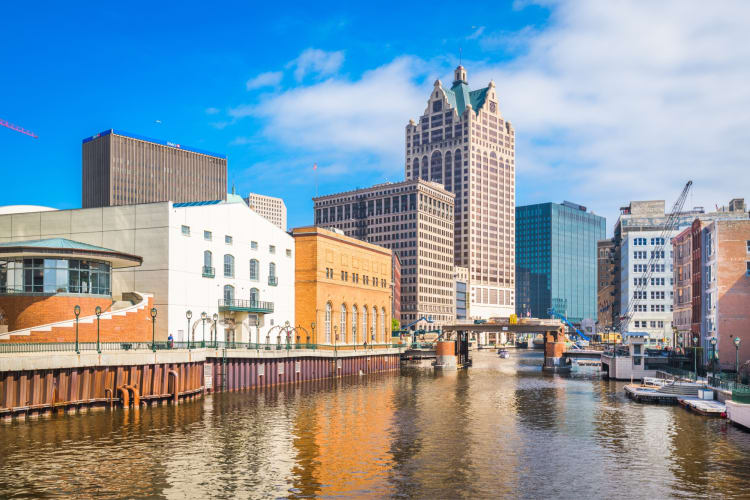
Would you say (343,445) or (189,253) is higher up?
(189,253)

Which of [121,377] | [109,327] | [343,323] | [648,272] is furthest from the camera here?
[648,272]

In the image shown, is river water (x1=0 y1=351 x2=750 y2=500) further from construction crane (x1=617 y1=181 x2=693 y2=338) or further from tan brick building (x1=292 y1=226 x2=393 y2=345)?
construction crane (x1=617 y1=181 x2=693 y2=338)

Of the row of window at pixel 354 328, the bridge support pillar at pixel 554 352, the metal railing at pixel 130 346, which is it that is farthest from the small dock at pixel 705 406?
the bridge support pillar at pixel 554 352

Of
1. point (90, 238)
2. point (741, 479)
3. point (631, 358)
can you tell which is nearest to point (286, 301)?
point (90, 238)

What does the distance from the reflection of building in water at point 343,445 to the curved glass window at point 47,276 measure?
2691cm

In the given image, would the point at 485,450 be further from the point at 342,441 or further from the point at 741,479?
the point at 741,479

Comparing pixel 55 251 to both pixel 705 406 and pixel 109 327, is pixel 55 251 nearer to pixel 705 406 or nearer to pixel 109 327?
pixel 109 327

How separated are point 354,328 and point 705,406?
7274 centimetres

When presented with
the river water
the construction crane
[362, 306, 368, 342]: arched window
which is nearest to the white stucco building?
the river water

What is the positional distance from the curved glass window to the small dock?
60152 millimetres

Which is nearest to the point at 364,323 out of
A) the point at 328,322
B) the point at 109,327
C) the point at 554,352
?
the point at 328,322

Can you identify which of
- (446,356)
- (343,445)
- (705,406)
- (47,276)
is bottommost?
(446,356)

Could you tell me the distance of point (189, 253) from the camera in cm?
8831

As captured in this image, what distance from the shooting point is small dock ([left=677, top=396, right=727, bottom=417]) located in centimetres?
6219
